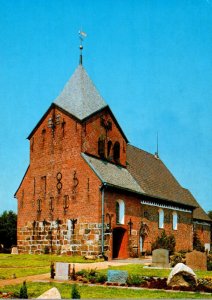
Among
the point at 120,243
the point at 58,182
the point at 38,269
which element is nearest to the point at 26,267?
the point at 38,269

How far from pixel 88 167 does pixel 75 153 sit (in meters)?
1.81

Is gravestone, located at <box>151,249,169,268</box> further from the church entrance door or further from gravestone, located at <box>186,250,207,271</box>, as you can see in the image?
the church entrance door

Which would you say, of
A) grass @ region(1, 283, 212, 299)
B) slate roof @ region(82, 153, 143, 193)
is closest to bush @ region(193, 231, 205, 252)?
slate roof @ region(82, 153, 143, 193)

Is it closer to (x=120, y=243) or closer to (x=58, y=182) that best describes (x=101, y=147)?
(x=58, y=182)

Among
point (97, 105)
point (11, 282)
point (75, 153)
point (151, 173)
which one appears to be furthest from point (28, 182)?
point (11, 282)

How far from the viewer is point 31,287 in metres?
18.4

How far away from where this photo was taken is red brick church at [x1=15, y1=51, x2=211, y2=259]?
35656 millimetres

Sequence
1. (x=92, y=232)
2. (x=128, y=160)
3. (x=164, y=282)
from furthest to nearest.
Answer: (x=128, y=160), (x=92, y=232), (x=164, y=282)

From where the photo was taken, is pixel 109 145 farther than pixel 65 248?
Yes

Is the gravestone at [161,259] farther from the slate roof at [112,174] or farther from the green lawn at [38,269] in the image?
the slate roof at [112,174]

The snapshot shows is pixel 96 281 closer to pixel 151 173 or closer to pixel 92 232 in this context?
pixel 92 232

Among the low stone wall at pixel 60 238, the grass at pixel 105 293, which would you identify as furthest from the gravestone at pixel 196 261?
the grass at pixel 105 293

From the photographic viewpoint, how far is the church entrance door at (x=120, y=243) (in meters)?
37.3

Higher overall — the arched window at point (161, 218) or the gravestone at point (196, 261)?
the arched window at point (161, 218)
